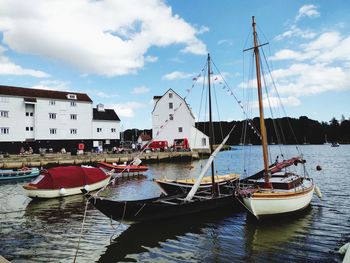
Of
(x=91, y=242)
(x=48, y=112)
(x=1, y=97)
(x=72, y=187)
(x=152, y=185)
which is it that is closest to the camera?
(x=91, y=242)

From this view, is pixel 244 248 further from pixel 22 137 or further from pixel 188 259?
pixel 22 137

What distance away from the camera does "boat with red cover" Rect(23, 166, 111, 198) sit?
75.7 feet

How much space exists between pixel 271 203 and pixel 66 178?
1718 centimetres

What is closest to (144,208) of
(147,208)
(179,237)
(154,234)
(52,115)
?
(147,208)

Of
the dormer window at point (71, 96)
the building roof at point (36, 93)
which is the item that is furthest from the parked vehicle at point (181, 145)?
the dormer window at point (71, 96)

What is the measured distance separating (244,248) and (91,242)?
722 centimetres

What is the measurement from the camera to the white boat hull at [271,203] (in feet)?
51.2

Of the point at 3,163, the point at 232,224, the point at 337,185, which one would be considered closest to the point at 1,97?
the point at 3,163

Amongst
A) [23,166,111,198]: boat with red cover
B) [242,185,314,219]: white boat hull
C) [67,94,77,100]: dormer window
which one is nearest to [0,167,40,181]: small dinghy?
[23,166,111,198]: boat with red cover

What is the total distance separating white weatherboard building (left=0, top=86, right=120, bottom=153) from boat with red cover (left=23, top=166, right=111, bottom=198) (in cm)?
3505

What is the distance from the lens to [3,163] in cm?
4322

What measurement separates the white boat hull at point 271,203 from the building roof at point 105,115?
55.2m

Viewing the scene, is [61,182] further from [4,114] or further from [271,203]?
[4,114]

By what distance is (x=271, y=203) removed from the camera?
15922 millimetres
